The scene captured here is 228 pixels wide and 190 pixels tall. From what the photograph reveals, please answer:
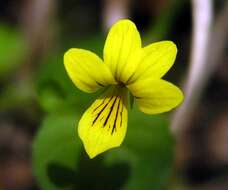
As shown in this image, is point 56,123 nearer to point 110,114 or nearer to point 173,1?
point 110,114

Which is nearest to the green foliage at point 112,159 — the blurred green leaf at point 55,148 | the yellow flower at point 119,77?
the blurred green leaf at point 55,148

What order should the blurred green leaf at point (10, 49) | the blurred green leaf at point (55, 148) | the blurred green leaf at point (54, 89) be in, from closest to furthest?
the blurred green leaf at point (55, 148) → the blurred green leaf at point (54, 89) → the blurred green leaf at point (10, 49)

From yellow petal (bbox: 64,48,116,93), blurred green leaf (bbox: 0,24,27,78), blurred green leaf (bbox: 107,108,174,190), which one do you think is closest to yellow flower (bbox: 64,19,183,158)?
yellow petal (bbox: 64,48,116,93)

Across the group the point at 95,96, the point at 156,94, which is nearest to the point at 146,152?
the point at 95,96

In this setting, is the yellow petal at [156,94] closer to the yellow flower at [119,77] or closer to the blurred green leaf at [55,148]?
the yellow flower at [119,77]

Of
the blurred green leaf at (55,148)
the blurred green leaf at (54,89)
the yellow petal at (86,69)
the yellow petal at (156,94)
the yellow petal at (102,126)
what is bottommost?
the blurred green leaf at (55,148)

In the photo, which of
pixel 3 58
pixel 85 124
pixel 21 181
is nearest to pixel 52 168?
pixel 85 124

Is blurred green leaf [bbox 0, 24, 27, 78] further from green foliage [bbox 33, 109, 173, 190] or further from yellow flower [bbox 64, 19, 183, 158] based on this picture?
yellow flower [bbox 64, 19, 183, 158]
